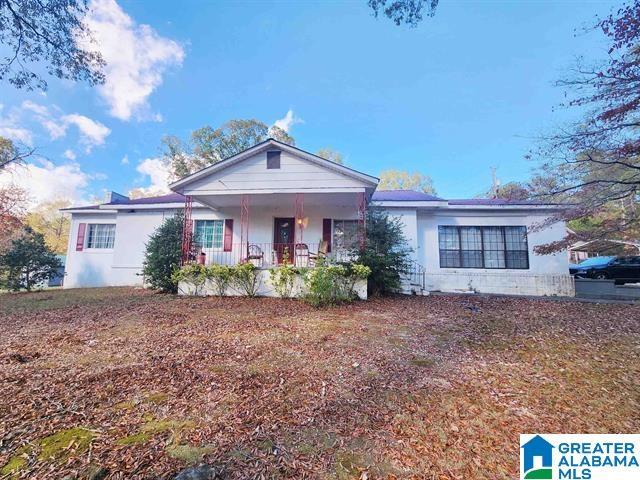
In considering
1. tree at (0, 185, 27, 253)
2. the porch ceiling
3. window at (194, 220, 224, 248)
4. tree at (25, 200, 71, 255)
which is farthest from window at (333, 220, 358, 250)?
tree at (25, 200, 71, 255)

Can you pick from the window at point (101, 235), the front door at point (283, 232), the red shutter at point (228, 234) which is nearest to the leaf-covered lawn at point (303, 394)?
the red shutter at point (228, 234)

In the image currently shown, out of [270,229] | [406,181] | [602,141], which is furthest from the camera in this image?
[406,181]

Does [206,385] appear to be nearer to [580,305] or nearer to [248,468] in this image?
[248,468]

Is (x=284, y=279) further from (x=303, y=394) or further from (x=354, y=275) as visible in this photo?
(x=303, y=394)

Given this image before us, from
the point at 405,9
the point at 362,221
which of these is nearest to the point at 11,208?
the point at 362,221

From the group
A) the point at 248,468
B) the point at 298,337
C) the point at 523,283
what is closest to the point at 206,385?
the point at 248,468

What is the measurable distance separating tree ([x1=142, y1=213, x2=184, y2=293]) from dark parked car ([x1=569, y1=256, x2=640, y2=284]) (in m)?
18.9

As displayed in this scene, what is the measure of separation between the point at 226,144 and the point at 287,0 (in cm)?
1634

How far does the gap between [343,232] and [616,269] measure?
1309cm

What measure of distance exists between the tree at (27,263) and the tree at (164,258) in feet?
19.5

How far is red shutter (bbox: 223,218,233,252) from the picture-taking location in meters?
12.5

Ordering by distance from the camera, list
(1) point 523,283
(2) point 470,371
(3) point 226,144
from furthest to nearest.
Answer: (3) point 226,144, (1) point 523,283, (2) point 470,371

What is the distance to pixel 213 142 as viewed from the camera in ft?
79.1

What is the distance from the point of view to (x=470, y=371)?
12.1ft
